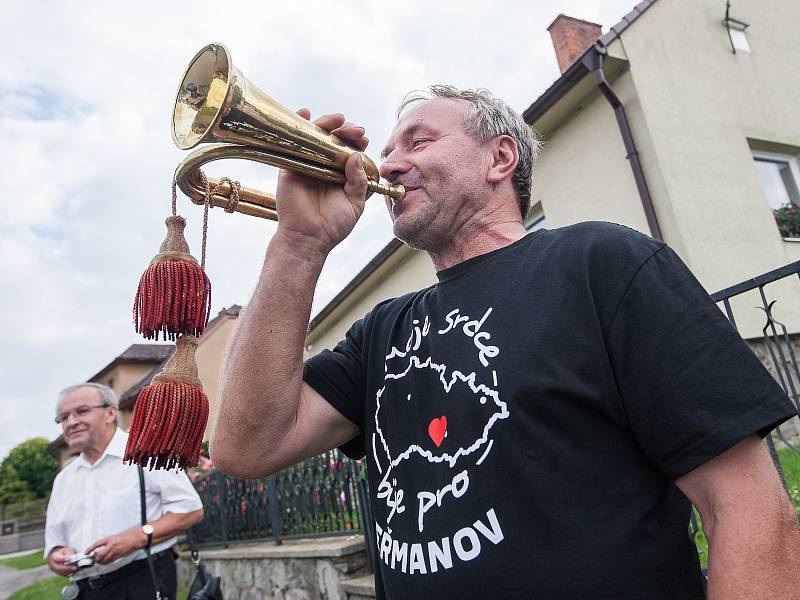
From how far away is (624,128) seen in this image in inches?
264

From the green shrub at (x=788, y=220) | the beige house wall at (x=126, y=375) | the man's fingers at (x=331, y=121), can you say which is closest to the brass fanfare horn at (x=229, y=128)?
the man's fingers at (x=331, y=121)

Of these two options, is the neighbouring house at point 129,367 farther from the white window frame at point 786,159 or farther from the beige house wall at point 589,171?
the white window frame at point 786,159

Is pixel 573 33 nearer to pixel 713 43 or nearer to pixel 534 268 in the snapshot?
pixel 713 43

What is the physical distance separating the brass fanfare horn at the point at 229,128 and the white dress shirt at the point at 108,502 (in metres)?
2.57

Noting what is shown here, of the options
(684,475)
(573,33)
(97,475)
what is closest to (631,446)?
(684,475)

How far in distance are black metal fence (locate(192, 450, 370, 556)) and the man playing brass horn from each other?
281 centimetres

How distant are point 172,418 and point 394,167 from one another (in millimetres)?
922

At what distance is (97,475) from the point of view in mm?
3549

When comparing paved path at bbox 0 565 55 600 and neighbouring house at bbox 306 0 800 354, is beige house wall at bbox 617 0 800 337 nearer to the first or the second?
neighbouring house at bbox 306 0 800 354

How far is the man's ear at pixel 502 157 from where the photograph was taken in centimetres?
183

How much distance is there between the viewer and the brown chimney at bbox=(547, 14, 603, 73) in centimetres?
844

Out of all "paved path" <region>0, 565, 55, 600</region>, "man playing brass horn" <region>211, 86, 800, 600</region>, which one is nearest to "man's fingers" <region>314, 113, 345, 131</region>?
"man playing brass horn" <region>211, 86, 800, 600</region>

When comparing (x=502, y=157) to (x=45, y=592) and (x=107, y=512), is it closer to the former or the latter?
(x=107, y=512)

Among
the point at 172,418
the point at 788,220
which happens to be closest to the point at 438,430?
the point at 172,418
